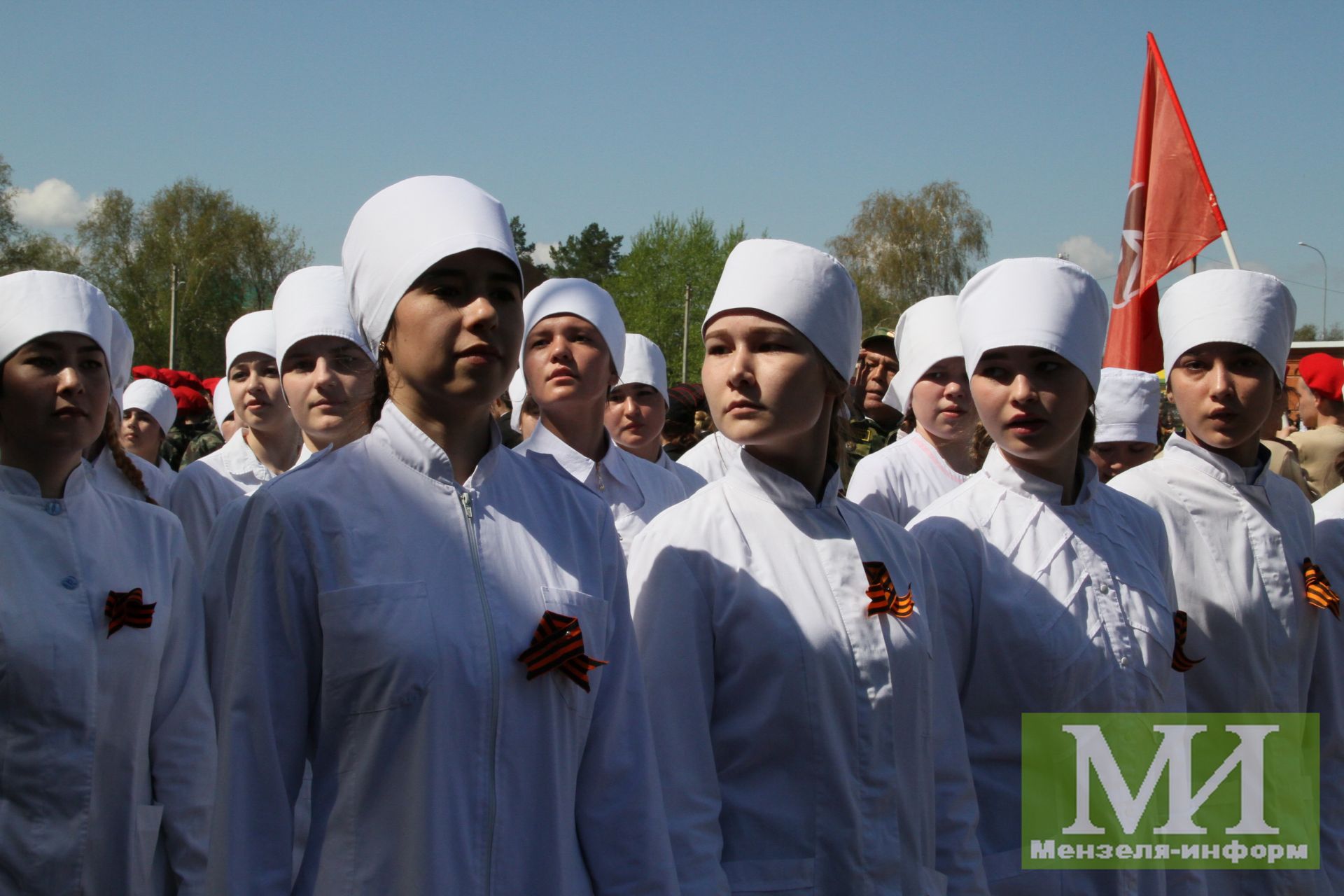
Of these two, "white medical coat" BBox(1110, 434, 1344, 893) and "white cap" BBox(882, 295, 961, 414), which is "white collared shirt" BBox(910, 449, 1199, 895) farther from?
"white cap" BBox(882, 295, 961, 414)

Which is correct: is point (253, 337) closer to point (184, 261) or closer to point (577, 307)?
point (577, 307)

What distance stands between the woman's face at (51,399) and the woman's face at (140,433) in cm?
615

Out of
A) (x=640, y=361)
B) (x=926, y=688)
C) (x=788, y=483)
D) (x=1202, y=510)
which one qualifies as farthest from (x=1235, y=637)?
(x=640, y=361)

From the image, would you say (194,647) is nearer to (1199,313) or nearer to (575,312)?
(575,312)

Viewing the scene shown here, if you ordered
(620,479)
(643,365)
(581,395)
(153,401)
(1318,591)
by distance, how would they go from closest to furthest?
(1318,591) < (581,395) < (620,479) < (643,365) < (153,401)

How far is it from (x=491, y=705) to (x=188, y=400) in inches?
420

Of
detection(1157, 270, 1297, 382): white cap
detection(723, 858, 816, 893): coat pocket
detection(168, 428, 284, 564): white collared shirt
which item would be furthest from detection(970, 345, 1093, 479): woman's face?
detection(168, 428, 284, 564): white collared shirt

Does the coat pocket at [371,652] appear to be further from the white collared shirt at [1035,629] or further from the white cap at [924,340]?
the white cap at [924,340]

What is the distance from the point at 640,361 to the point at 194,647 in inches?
158

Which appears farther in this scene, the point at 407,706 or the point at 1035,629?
the point at 1035,629

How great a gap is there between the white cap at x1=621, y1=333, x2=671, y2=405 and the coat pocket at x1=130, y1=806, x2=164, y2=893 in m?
4.06

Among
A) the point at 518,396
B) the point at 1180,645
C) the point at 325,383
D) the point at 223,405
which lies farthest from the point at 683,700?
the point at 223,405

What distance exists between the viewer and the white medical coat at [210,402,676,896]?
218 centimetres

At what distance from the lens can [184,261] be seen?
63125mm
